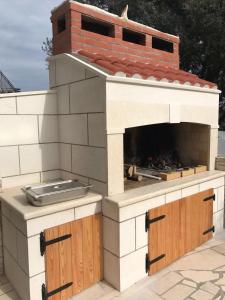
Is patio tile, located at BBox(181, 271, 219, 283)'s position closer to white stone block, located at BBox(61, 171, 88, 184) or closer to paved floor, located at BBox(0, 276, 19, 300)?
white stone block, located at BBox(61, 171, 88, 184)

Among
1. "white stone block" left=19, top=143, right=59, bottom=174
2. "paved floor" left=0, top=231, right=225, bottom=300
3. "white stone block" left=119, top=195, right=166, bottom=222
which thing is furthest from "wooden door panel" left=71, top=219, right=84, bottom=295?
"white stone block" left=19, top=143, right=59, bottom=174

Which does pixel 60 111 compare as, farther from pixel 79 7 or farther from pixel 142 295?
pixel 142 295

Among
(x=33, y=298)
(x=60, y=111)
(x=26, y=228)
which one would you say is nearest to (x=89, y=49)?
(x=60, y=111)

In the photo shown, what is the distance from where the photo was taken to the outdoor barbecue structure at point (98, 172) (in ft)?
10.8

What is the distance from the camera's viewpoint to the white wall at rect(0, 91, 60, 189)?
3891 millimetres

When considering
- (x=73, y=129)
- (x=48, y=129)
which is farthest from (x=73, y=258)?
(x=48, y=129)

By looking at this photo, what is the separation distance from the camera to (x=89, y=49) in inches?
172

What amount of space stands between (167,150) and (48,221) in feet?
10.9

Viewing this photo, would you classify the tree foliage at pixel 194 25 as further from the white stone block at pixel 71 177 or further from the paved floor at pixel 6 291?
the paved floor at pixel 6 291

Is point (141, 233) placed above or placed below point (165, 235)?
above

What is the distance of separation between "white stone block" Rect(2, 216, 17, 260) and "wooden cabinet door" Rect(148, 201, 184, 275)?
187 cm

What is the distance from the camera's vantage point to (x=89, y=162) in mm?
3754

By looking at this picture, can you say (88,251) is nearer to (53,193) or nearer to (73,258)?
(73,258)

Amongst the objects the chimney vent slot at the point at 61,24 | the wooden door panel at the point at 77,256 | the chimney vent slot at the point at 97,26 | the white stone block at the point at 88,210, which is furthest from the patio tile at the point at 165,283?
the chimney vent slot at the point at 61,24
